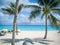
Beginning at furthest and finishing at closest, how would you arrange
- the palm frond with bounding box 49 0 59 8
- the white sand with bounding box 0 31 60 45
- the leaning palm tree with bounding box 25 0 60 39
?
the palm frond with bounding box 49 0 59 8 < the leaning palm tree with bounding box 25 0 60 39 < the white sand with bounding box 0 31 60 45

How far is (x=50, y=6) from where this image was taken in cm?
1030

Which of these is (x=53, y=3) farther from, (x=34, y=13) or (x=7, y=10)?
(x=7, y=10)

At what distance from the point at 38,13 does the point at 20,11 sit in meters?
0.99

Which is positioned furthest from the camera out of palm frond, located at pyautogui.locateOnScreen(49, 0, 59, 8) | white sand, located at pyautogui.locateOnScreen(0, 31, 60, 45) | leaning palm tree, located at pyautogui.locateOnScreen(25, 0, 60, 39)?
palm frond, located at pyautogui.locateOnScreen(49, 0, 59, 8)

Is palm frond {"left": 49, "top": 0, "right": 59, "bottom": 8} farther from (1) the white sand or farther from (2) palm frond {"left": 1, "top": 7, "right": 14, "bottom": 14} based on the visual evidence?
(2) palm frond {"left": 1, "top": 7, "right": 14, "bottom": 14}

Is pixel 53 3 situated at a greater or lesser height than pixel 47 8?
greater

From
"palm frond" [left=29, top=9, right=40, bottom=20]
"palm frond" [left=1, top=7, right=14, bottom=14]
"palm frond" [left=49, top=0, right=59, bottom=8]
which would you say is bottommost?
"palm frond" [left=29, top=9, right=40, bottom=20]

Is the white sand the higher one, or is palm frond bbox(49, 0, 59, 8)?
palm frond bbox(49, 0, 59, 8)

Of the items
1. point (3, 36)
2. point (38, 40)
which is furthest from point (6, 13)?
point (38, 40)

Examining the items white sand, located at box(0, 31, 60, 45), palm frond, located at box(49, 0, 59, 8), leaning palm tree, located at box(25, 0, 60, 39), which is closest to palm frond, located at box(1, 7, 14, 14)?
leaning palm tree, located at box(25, 0, 60, 39)

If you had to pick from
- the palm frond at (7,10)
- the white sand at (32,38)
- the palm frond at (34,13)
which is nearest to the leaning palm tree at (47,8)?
the palm frond at (34,13)

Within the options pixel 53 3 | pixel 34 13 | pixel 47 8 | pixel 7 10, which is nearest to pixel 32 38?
pixel 34 13

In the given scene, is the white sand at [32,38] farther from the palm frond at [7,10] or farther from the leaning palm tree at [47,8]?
the palm frond at [7,10]

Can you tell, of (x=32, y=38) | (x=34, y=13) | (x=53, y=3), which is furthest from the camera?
(x=53, y=3)
